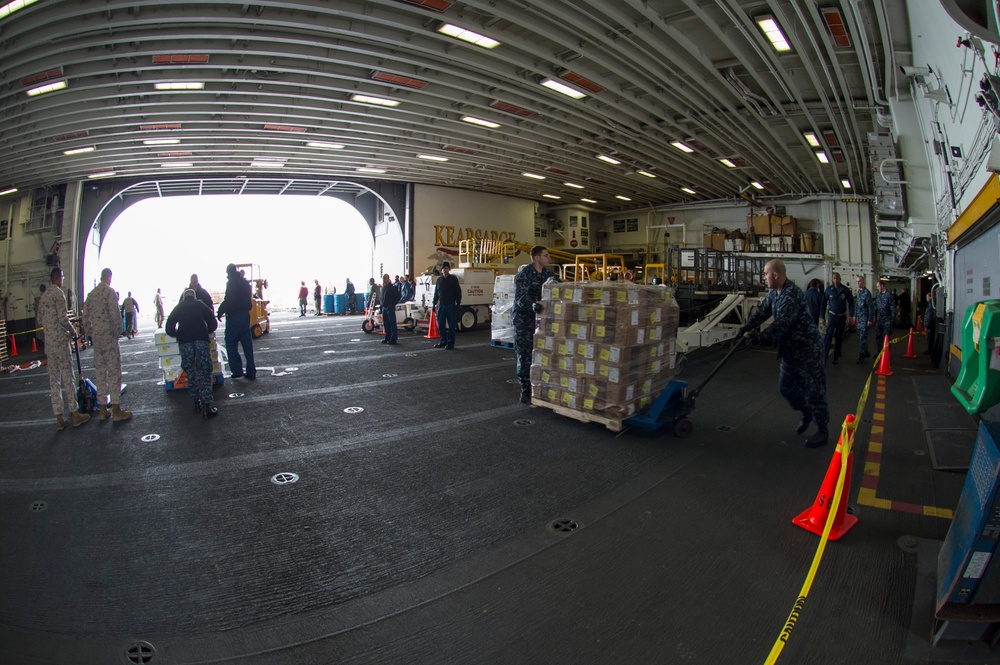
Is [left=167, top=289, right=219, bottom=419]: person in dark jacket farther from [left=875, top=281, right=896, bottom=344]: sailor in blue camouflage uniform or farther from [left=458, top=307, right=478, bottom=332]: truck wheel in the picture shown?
[left=875, top=281, right=896, bottom=344]: sailor in blue camouflage uniform

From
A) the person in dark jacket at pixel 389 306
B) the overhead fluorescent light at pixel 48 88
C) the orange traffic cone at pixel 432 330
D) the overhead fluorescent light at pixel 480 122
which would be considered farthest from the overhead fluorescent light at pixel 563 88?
the overhead fluorescent light at pixel 48 88

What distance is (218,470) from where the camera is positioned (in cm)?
437

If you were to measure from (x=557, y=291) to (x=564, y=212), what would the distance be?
966 inches

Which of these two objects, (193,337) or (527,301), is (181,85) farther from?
(527,301)

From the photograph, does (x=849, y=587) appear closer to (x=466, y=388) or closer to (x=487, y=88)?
(x=466, y=388)

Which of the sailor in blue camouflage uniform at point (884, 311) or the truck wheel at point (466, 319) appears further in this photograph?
the truck wheel at point (466, 319)

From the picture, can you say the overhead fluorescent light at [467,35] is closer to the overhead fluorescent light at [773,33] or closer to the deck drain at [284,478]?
the overhead fluorescent light at [773,33]

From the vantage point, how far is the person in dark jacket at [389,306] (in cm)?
1209

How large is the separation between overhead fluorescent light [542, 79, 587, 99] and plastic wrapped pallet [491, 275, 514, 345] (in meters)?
4.62

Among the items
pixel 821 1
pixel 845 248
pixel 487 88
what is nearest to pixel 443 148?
pixel 487 88

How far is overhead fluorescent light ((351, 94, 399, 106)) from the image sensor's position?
11555mm

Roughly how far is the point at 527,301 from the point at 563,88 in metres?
7.08

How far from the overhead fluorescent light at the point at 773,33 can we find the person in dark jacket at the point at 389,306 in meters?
9.36

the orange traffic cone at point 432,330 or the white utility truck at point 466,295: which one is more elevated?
the white utility truck at point 466,295
